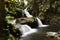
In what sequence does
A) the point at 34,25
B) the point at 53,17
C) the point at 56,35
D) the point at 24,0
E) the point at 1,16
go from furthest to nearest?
the point at 24,0
the point at 53,17
the point at 34,25
the point at 56,35
the point at 1,16

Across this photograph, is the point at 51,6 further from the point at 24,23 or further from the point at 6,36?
the point at 6,36

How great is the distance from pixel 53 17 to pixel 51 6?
153cm

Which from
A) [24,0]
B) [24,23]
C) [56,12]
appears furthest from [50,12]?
[24,0]

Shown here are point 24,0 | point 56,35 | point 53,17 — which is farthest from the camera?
point 24,0

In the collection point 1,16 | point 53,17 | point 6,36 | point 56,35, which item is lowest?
point 6,36

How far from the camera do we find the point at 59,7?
19891mm

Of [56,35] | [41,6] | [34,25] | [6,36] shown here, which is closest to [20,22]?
[34,25]

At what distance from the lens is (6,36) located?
580 cm

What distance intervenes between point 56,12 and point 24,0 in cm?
762

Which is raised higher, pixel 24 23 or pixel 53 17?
pixel 53 17

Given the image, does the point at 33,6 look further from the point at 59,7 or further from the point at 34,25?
the point at 34,25

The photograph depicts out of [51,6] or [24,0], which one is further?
[24,0]

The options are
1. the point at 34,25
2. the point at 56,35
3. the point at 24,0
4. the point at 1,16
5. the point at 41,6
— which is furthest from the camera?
the point at 24,0

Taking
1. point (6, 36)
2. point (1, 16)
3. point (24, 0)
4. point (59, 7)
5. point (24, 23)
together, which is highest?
point (24, 0)
